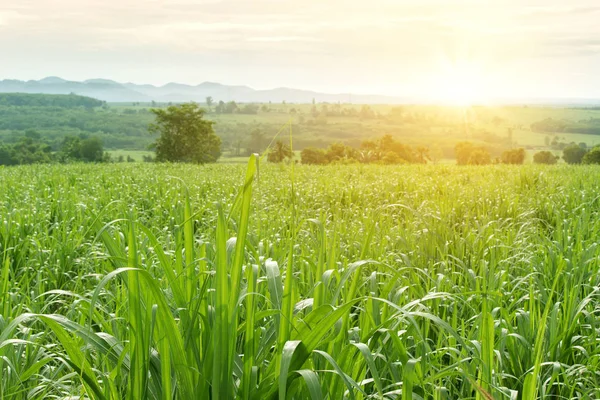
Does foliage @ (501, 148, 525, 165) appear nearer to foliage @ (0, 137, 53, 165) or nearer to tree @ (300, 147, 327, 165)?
tree @ (300, 147, 327, 165)

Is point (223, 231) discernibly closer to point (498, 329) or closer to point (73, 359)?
point (73, 359)

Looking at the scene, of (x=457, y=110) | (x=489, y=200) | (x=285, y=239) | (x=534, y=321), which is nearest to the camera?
(x=534, y=321)

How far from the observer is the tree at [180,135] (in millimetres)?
81438

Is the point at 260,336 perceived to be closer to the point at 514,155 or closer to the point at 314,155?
the point at 314,155

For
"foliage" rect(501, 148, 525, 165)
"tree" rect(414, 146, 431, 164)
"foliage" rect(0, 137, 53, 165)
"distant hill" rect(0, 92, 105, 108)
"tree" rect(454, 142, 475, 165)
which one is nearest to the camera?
"foliage" rect(0, 137, 53, 165)

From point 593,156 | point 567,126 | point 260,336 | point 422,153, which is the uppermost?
point 567,126

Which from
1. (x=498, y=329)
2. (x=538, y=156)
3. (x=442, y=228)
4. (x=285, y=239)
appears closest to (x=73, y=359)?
(x=498, y=329)

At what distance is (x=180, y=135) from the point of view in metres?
82.1

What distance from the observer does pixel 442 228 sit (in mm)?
5992

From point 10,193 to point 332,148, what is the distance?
7152 centimetres

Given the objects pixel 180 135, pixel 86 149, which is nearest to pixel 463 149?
pixel 180 135

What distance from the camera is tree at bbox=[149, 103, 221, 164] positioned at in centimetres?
8144

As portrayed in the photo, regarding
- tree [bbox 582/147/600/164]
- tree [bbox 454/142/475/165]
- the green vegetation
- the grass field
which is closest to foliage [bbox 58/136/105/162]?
the green vegetation

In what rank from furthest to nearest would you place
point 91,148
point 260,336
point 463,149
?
point 463,149 → point 91,148 → point 260,336
